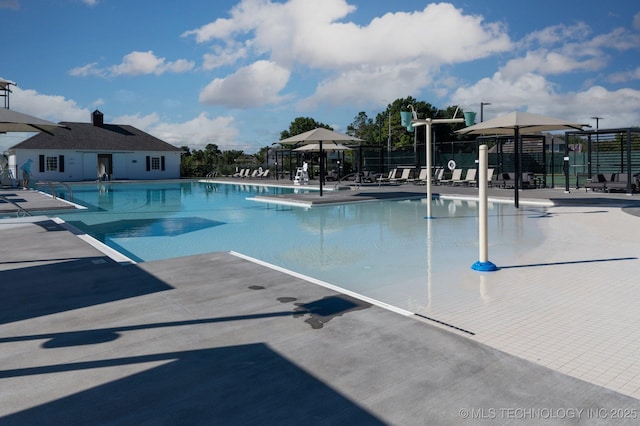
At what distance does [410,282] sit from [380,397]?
308 centimetres

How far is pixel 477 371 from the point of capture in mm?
2928

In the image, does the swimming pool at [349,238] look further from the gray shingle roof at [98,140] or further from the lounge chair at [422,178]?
the gray shingle roof at [98,140]

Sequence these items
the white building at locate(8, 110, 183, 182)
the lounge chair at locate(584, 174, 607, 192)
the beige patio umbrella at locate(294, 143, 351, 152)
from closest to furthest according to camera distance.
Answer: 1. the lounge chair at locate(584, 174, 607, 192)
2. the beige patio umbrella at locate(294, 143, 351, 152)
3. the white building at locate(8, 110, 183, 182)

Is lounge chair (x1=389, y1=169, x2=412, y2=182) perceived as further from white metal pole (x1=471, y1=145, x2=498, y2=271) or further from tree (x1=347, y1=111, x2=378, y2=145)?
tree (x1=347, y1=111, x2=378, y2=145)

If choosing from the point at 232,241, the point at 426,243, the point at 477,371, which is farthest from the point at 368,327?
the point at 232,241

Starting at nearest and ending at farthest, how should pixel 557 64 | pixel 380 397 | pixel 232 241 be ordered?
pixel 380 397, pixel 232 241, pixel 557 64

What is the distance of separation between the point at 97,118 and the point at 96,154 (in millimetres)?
5890

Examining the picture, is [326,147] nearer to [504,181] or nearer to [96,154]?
[504,181]

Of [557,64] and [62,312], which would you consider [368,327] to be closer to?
[62,312]

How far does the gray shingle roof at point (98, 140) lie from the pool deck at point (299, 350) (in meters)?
33.5

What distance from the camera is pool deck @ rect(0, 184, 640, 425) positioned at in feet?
8.27

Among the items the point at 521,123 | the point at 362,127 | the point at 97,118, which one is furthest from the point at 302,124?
the point at 521,123

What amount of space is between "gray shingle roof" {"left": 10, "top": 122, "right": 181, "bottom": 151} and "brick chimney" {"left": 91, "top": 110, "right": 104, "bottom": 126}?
1.24ft

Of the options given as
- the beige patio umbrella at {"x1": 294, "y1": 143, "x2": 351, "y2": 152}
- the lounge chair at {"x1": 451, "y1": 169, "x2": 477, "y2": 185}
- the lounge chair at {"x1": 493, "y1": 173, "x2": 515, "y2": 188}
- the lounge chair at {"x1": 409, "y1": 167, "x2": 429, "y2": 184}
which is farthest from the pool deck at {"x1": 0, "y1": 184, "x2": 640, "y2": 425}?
the lounge chair at {"x1": 409, "y1": 167, "x2": 429, "y2": 184}
